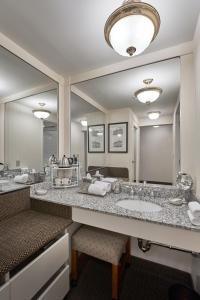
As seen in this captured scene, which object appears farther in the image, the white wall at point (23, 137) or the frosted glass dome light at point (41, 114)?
the frosted glass dome light at point (41, 114)

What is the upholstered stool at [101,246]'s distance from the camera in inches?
48.5

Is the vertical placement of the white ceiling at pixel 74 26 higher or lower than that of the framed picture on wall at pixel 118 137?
higher

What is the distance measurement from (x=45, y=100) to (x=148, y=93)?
3.99 ft

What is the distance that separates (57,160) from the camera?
1901 mm

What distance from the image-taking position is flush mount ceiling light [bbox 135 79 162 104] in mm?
1521

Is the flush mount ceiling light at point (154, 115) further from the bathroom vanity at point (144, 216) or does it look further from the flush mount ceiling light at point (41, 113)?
the flush mount ceiling light at point (41, 113)

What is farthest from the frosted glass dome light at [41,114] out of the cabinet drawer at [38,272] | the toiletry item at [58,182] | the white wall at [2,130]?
the cabinet drawer at [38,272]

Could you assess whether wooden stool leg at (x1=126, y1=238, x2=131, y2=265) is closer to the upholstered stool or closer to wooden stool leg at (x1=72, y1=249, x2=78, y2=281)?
the upholstered stool

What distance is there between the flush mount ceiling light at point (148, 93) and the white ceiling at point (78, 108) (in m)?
0.72

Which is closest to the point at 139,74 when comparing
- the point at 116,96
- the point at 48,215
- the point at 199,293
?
the point at 116,96

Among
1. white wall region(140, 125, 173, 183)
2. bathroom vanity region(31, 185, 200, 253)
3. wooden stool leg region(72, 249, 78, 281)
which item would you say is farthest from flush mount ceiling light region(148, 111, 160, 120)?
wooden stool leg region(72, 249, 78, 281)

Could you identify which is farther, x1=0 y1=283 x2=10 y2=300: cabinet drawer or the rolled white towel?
the rolled white towel

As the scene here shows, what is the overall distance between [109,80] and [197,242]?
67.2 inches

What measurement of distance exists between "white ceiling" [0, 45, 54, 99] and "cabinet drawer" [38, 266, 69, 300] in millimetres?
1604
